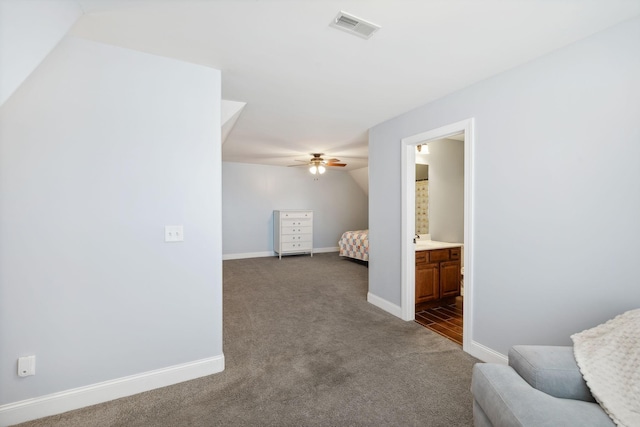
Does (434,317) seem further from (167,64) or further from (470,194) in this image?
(167,64)

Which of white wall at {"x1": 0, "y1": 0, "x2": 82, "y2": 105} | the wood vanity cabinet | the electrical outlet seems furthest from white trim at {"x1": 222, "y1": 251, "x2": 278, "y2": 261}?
white wall at {"x1": 0, "y1": 0, "x2": 82, "y2": 105}

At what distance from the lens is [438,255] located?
3.55 meters

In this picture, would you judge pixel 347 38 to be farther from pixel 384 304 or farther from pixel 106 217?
pixel 384 304

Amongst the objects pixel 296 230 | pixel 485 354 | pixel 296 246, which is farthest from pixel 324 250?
pixel 485 354

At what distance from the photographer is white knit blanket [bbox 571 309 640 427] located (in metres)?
0.99

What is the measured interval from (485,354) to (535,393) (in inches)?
54.0

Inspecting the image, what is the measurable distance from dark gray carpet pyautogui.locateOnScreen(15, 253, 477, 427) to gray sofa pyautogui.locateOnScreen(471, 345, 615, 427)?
618 mm

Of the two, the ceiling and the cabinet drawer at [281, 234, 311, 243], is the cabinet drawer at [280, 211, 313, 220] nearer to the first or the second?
the cabinet drawer at [281, 234, 311, 243]

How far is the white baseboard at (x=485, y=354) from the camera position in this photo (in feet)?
7.18

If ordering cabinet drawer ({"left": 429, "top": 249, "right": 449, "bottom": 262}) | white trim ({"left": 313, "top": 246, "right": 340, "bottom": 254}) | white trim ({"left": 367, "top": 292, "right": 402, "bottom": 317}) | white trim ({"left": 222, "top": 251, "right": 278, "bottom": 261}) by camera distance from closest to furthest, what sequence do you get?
white trim ({"left": 367, "top": 292, "right": 402, "bottom": 317})
cabinet drawer ({"left": 429, "top": 249, "right": 449, "bottom": 262})
white trim ({"left": 222, "top": 251, "right": 278, "bottom": 261})
white trim ({"left": 313, "top": 246, "right": 340, "bottom": 254})

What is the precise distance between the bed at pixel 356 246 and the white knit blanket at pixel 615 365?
188 inches

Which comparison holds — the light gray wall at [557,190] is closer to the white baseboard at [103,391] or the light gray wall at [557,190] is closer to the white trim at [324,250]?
the white baseboard at [103,391]

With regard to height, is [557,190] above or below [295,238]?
above

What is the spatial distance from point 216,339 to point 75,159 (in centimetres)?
159
